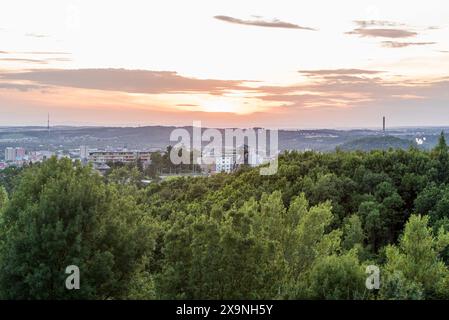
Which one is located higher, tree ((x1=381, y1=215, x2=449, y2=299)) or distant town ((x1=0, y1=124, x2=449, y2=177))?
distant town ((x1=0, y1=124, x2=449, y2=177))

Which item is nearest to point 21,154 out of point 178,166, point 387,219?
point 178,166

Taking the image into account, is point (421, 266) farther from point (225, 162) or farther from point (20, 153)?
point (225, 162)

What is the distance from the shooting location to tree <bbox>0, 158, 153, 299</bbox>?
1745 cm

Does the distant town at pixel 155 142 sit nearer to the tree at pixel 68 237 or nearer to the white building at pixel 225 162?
the white building at pixel 225 162

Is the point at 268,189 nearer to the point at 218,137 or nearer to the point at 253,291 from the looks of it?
the point at 218,137

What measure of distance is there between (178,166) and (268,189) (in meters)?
47.3

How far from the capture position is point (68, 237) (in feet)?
59.1

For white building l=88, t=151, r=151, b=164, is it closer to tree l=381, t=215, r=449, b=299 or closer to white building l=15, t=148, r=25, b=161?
white building l=15, t=148, r=25, b=161

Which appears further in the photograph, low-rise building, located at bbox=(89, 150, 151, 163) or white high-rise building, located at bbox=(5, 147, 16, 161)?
white high-rise building, located at bbox=(5, 147, 16, 161)

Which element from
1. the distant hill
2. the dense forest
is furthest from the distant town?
the dense forest

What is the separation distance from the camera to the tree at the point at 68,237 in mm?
17453

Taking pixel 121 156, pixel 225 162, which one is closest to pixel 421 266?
pixel 225 162

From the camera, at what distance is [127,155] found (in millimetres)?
89312
